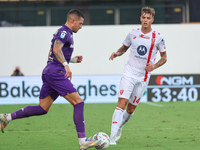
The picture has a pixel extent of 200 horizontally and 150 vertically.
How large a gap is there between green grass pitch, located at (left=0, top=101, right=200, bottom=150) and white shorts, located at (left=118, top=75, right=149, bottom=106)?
2.41 ft

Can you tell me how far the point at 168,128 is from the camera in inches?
367

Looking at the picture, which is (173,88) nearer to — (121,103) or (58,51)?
(121,103)

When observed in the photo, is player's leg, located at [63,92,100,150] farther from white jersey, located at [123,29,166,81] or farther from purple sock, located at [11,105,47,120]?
white jersey, located at [123,29,166,81]

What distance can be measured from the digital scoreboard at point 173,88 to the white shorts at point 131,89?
32.0ft

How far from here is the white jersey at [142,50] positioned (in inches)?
289

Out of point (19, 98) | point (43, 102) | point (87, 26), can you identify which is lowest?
point (19, 98)

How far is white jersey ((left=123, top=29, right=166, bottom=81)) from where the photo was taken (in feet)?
24.1

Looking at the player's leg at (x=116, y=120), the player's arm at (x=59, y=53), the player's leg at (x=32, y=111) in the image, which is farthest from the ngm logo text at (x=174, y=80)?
the player's arm at (x=59, y=53)

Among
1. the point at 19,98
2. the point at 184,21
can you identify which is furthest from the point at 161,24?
the point at 19,98

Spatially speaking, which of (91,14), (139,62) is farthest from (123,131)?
(91,14)

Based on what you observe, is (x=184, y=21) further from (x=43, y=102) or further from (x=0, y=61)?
(x=43, y=102)

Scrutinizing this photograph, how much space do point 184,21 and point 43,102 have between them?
1476 centimetres

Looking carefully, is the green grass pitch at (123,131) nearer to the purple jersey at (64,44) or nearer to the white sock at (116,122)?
the white sock at (116,122)

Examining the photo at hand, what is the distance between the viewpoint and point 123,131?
891 centimetres
